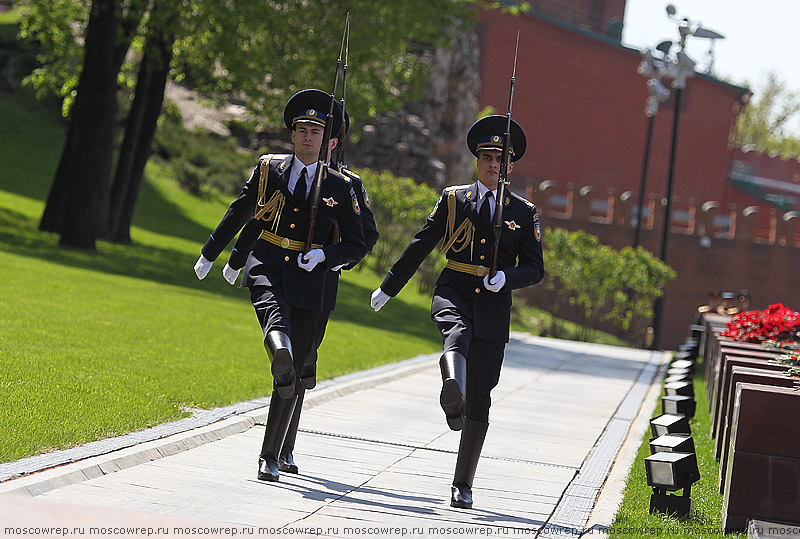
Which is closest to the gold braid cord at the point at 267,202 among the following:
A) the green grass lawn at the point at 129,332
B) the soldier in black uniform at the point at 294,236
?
the soldier in black uniform at the point at 294,236

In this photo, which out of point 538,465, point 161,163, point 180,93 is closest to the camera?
point 538,465

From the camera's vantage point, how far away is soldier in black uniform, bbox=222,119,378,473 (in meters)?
7.17

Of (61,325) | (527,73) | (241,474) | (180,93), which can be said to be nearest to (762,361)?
(241,474)

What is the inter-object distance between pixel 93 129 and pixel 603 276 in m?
17.7

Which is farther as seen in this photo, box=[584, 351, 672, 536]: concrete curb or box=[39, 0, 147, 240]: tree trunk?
box=[39, 0, 147, 240]: tree trunk

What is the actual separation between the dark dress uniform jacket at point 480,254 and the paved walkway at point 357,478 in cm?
116

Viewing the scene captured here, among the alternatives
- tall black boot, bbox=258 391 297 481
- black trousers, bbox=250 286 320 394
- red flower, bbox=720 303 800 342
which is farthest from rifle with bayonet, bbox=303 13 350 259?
red flower, bbox=720 303 800 342

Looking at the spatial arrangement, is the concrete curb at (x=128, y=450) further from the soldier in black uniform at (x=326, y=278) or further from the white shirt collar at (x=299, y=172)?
the white shirt collar at (x=299, y=172)

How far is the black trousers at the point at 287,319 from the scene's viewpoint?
6.75 m

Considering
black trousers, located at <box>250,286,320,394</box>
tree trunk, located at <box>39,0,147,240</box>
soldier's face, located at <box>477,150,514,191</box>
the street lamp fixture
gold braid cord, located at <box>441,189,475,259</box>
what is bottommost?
the street lamp fixture

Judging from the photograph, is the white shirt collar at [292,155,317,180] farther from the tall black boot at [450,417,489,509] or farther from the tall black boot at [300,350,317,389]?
the tall black boot at [450,417,489,509]

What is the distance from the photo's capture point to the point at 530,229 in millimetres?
7012

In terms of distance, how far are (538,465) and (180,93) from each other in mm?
37179

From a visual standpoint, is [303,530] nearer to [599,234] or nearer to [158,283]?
[158,283]
